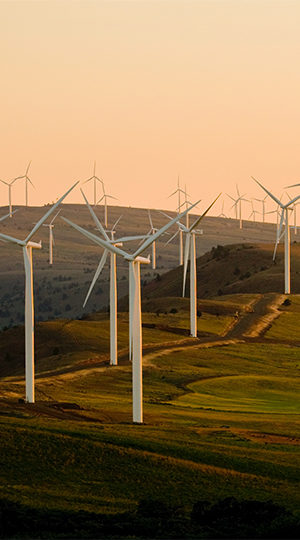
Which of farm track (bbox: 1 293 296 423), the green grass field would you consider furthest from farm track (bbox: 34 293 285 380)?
the green grass field

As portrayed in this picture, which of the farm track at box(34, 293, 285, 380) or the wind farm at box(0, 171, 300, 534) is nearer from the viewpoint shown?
the wind farm at box(0, 171, 300, 534)

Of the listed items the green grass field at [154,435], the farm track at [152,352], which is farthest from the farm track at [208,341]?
the green grass field at [154,435]

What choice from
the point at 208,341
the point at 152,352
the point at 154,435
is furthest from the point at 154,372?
the point at 154,435

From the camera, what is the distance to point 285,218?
182 metres

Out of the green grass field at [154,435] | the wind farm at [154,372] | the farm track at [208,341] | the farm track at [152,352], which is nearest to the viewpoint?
the green grass field at [154,435]

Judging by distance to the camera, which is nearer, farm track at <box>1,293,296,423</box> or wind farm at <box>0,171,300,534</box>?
wind farm at <box>0,171,300,534</box>

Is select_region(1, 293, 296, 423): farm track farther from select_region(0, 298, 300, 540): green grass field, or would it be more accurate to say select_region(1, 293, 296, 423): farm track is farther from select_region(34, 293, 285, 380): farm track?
select_region(0, 298, 300, 540): green grass field

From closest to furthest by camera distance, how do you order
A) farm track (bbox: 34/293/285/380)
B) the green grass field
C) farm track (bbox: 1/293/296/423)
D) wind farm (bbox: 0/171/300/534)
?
the green grass field → wind farm (bbox: 0/171/300/534) → farm track (bbox: 1/293/296/423) → farm track (bbox: 34/293/285/380)

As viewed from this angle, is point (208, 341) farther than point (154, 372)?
Yes

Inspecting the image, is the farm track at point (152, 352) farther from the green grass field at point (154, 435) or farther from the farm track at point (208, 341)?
the green grass field at point (154, 435)

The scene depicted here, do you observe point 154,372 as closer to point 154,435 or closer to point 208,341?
point 208,341

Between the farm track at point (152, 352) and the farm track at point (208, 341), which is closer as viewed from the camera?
the farm track at point (152, 352)

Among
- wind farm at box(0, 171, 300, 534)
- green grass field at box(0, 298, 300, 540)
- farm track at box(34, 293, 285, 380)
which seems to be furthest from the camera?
farm track at box(34, 293, 285, 380)

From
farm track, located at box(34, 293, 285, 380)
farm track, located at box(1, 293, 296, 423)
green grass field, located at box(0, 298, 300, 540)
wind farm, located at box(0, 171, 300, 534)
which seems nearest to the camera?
green grass field, located at box(0, 298, 300, 540)
